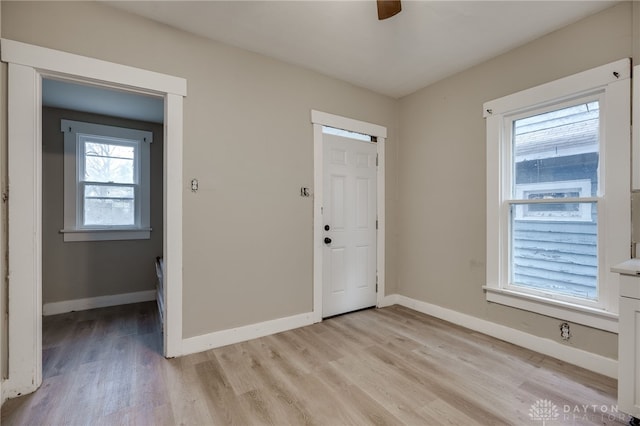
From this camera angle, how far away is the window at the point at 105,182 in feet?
11.8

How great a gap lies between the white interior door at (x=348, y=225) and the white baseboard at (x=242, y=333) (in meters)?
0.37

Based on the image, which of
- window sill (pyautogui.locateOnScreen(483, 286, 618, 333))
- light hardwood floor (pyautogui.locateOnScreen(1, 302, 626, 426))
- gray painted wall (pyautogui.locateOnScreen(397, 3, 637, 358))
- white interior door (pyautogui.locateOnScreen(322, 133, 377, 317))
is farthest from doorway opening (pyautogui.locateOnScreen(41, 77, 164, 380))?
window sill (pyautogui.locateOnScreen(483, 286, 618, 333))

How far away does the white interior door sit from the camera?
10.6 feet

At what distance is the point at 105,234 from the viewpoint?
12.4 ft

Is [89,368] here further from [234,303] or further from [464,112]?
[464,112]

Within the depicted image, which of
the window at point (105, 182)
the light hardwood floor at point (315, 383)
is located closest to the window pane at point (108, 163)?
the window at point (105, 182)

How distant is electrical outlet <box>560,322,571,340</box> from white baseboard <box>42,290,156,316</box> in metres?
4.70

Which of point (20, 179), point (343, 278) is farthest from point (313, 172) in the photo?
point (20, 179)

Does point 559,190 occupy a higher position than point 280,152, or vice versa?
point 280,152

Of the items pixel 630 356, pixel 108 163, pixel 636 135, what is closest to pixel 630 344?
pixel 630 356

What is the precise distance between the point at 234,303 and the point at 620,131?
3.31 metres

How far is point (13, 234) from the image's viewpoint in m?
1.82

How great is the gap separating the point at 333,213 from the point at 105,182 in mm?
3094

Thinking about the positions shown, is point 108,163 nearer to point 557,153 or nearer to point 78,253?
point 78,253
